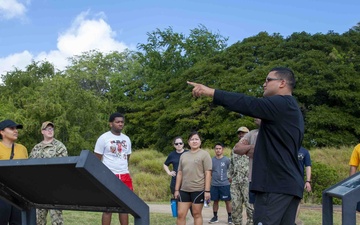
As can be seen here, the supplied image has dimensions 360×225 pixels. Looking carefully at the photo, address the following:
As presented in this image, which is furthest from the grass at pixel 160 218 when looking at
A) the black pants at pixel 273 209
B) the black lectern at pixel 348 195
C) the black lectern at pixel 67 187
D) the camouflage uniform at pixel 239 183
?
the black lectern at pixel 348 195

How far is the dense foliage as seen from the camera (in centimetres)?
2819

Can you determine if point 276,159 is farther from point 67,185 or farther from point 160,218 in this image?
point 160,218

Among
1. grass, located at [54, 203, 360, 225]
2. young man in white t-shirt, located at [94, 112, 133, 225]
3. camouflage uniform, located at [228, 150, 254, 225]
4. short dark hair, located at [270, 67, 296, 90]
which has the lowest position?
grass, located at [54, 203, 360, 225]

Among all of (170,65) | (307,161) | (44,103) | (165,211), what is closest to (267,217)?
(307,161)

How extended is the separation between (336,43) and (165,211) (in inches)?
957

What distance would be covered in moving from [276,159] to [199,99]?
29197 millimetres

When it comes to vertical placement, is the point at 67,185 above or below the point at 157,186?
above

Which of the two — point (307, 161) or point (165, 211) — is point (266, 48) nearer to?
point (165, 211)

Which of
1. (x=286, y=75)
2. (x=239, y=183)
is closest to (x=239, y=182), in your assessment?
(x=239, y=183)

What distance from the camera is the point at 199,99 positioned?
3334 cm

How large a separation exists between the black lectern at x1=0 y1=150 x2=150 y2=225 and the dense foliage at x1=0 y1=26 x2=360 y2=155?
23546mm

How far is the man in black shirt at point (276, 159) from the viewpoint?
412cm

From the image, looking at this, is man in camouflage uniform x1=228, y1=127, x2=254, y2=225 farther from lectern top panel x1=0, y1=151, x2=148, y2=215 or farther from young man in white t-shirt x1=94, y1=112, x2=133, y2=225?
lectern top panel x1=0, y1=151, x2=148, y2=215

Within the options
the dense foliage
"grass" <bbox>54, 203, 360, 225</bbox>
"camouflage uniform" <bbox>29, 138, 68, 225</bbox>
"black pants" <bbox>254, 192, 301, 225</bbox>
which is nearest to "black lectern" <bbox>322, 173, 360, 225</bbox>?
"black pants" <bbox>254, 192, 301, 225</bbox>
